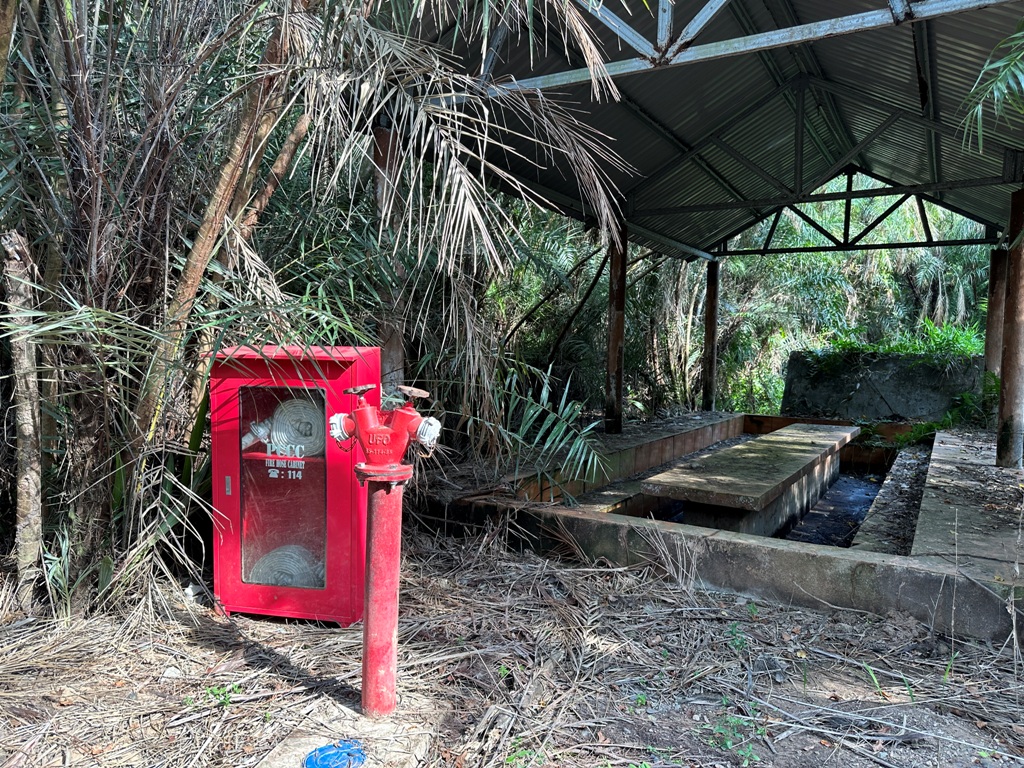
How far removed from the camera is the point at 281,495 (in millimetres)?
3293

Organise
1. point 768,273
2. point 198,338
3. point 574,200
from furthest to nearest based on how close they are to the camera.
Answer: point 768,273, point 574,200, point 198,338

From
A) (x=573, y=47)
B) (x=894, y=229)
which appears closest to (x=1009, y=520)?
(x=573, y=47)

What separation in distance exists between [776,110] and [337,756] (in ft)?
32.3

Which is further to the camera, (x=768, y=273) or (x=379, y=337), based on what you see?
(x=768, y=273)

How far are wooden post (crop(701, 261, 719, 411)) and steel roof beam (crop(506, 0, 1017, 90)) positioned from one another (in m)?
7.91

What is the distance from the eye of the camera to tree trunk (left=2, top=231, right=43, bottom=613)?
110 inches

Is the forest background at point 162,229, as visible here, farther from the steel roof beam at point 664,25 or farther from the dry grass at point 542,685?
the steel roof beam at point 664,25

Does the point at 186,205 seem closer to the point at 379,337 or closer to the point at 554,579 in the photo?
the point at 379,337

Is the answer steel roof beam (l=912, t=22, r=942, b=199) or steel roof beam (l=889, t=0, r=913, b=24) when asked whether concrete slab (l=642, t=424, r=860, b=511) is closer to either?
steel roof beam (l=889, t=0, r=913, b=24)

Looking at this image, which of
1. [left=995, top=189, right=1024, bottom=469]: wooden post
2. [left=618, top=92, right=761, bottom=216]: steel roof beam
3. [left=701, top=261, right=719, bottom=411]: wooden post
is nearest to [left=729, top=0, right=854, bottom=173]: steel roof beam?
[left=618, top=92, right=761, bottom=216]: steel roof beam

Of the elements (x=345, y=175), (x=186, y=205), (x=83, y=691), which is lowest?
(x=83, y=691)

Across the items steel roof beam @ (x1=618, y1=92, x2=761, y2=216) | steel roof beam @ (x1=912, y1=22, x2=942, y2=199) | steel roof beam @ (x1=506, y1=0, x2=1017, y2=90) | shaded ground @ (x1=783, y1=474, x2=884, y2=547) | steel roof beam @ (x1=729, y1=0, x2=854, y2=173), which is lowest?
shaded ground @ (x1=783, y1=474, x2=884, y2=547)

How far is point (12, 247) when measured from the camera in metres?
2.79

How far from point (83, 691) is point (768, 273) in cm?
1600
